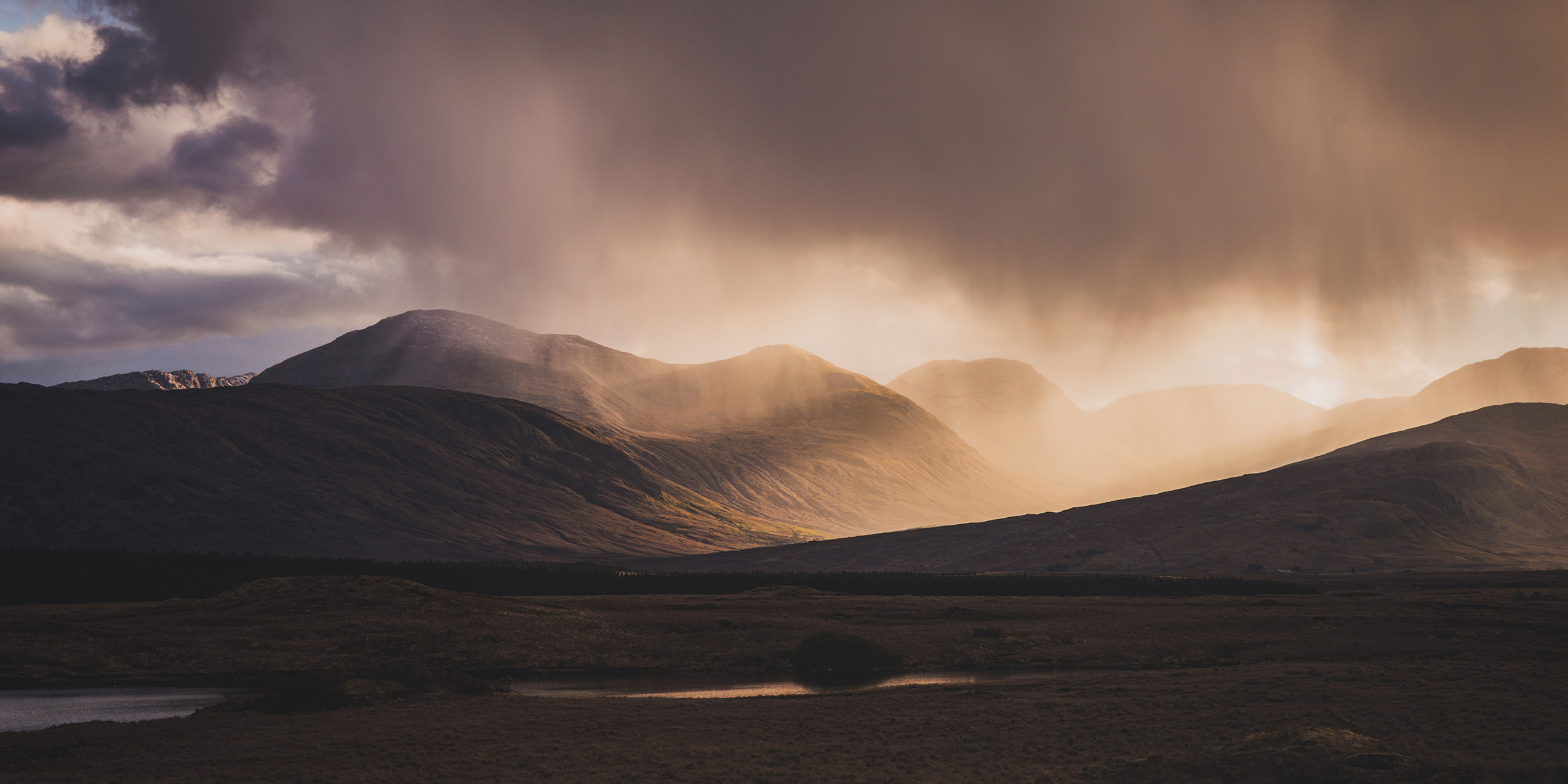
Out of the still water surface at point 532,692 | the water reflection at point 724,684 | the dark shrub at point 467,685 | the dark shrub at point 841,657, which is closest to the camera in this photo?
the still water surface at point 532,692

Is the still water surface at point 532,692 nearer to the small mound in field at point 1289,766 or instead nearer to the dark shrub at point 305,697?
the dark shrub at point 305,697

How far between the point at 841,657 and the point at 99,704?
141 ft

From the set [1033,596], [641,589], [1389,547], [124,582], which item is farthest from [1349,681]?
[1389,547]

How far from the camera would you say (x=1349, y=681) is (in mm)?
46312

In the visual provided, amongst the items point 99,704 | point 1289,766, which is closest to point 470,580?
point 99,704

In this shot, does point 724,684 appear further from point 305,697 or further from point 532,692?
point 305,697

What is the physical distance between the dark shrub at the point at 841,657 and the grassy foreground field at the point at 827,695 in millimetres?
2596

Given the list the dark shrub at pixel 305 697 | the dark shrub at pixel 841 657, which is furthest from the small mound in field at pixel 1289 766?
the dark shrub at pixel 841 657

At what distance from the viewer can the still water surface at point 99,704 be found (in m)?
43.4

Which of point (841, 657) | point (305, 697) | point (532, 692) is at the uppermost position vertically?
point (305, 697)

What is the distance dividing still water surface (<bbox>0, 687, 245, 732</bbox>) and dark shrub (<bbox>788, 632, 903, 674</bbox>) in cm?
3491

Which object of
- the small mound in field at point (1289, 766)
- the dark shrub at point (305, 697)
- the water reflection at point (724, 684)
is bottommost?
the water reflection at point (724, 684)

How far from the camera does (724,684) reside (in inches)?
2311

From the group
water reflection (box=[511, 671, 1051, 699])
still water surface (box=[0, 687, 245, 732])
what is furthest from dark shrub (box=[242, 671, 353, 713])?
water reflection (box=[511, 671, 1051, 699])
